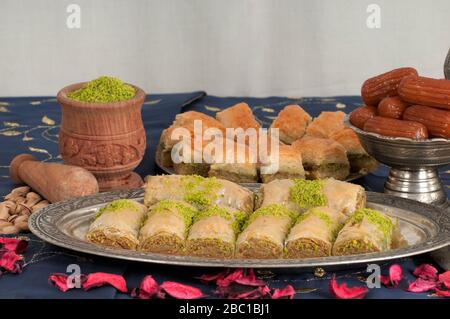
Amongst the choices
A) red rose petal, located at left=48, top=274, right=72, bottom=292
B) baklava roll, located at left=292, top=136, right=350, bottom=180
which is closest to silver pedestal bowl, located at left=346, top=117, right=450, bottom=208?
baklava roll, located at left=292, top=136, right=350, bottom=180

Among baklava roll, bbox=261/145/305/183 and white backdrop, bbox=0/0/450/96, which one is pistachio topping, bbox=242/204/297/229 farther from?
white backdrop, bbox=0/0/450/96

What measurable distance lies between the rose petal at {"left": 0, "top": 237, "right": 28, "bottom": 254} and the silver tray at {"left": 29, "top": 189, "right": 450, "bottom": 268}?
4 cm

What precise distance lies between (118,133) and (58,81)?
5.03ft

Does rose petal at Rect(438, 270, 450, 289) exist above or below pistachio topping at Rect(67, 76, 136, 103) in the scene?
below

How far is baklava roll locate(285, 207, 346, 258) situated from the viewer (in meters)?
1.59

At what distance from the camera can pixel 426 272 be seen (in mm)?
1586

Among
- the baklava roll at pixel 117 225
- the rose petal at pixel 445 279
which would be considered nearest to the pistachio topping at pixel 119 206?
the baklava roll at pixel 117 225

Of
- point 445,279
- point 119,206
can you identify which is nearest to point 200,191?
point 119,206

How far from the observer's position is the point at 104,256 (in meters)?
1.57

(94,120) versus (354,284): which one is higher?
(94,120)

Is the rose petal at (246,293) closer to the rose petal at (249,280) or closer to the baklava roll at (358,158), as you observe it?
the rose petal at (249,280)

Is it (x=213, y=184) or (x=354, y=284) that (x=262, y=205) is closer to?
(x=213, y=184)

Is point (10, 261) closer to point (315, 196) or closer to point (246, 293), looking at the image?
point (246, 293)
